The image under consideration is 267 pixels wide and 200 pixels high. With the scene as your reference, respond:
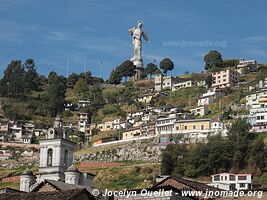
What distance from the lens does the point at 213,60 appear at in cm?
16938

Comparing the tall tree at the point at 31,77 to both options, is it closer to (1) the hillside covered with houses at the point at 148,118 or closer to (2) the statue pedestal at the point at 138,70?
(1) the hillside covered with houses at the point at 148,118

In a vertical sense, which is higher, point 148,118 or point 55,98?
point 55,98

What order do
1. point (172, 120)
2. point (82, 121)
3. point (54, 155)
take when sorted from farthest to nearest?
point (82, 121)
point (172, 120)
point (54, 155)

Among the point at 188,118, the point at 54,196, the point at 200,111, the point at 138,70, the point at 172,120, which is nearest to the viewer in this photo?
the point at 54,196

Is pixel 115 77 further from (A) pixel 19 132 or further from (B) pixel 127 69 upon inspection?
(A) pixel 19 132

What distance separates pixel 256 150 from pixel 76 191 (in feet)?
227

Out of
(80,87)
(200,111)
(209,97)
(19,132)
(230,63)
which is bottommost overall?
(19,132)

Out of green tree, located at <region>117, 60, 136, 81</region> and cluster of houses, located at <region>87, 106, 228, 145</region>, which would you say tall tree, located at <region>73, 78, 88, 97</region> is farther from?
cluster of houses, located at <region>87, 106, 228, 145</region>

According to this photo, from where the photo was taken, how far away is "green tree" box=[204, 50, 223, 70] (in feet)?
554

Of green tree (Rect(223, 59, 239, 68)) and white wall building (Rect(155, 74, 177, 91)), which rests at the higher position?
green tree (Rect(223, 59, 239, 68))

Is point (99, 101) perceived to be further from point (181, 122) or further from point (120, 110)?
point (181, 122)

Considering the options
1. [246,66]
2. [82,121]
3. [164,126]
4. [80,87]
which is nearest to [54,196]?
[164,126]

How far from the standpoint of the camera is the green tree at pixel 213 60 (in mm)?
168750

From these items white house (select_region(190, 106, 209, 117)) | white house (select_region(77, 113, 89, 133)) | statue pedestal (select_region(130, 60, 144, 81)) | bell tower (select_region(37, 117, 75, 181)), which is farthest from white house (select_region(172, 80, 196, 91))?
bell tower (select_region(37, 117, 75, 181))
